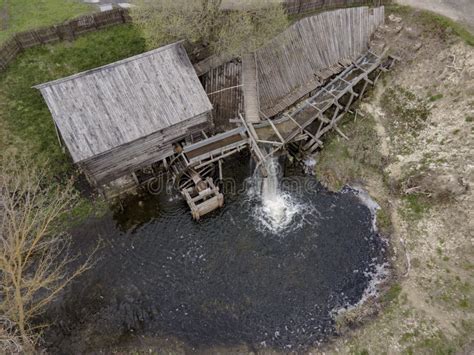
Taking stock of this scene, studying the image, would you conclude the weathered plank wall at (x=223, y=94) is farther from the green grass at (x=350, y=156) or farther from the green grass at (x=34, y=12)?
the green grass at (x=34, y=12)

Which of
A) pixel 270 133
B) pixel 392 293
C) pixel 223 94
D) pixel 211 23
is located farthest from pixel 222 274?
pixel 211 23

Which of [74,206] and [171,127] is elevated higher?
[171,127]

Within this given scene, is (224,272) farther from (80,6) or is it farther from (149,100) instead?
(80,6)

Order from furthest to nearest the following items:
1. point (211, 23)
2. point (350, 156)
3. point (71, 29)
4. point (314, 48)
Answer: point (314, 48)
point (71, 29)
point (350, 156)
point (211, 23)

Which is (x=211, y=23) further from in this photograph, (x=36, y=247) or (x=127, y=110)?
(x=36, y=247)

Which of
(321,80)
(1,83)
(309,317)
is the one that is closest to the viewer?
(309,317)

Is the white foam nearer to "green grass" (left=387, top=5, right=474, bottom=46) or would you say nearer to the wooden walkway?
the wooden walkway

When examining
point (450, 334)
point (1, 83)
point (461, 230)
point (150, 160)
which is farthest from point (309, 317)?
point (1, 83)
